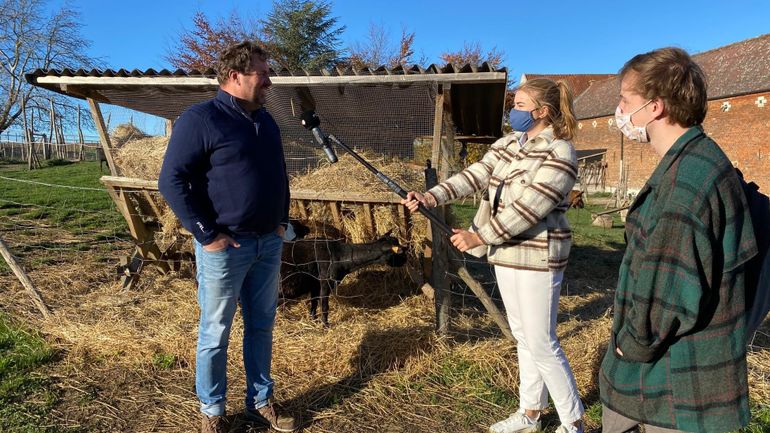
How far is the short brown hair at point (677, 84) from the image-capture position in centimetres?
150

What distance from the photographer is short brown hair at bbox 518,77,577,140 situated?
252cm

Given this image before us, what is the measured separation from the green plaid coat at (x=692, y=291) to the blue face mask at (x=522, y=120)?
1073 mm

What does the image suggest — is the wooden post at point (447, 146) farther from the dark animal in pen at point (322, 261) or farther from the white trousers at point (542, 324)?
the white trousers at point (542, 324)

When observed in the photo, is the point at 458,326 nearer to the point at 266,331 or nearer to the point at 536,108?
the point at 266,331

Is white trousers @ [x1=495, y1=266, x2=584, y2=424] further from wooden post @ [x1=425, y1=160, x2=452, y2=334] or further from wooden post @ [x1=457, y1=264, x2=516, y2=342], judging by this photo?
wooden post @ [x1=425, y1=160, x2=452, y2=334]

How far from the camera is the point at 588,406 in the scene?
3377 mm

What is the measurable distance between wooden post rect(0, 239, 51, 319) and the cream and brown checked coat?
14.5 feet

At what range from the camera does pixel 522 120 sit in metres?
2.59

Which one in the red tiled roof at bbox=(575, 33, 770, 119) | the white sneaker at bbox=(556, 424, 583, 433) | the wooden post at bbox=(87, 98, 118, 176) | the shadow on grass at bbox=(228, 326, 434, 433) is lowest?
the shadow on grass at bbox=(228, 326, 434, 433)

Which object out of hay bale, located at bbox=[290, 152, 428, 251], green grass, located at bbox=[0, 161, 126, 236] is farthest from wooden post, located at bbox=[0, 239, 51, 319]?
hay bale, located at bbox=[290, 152, 428, 251]

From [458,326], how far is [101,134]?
429 centimetres

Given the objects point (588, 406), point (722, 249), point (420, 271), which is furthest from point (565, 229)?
point (420, 271)

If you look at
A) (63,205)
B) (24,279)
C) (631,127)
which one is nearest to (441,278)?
(631,127)

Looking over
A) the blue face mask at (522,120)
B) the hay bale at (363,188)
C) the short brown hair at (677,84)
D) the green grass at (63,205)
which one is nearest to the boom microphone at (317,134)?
the blue face mask at (522,120)
